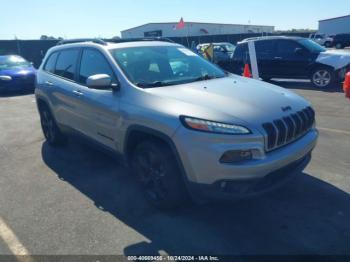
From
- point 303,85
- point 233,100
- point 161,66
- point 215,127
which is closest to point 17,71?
point 303,85

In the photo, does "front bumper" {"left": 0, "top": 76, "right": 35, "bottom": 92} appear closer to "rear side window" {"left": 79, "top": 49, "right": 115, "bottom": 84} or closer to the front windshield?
"rear side window" {"left": 79, "top": 49, "right": 115, "bottom": 84}

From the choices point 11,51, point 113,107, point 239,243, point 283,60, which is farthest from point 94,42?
point 11,51

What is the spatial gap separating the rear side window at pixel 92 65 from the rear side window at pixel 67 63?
265mm

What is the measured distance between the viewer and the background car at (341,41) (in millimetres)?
35844

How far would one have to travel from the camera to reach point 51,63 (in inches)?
239

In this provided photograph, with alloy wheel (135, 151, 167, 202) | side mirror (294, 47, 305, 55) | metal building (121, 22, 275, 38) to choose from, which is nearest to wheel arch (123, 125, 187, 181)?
alloy wheel (135, 151, 167, 202)

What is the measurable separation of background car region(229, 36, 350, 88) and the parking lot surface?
609 cm

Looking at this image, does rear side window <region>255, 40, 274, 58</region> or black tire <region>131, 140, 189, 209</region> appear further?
rear side window <region>255, 40, 274, 58</region>

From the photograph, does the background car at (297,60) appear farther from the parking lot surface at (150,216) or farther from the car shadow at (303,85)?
the parking lot surface at (150,216)

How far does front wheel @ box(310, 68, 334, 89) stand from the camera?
10.9m

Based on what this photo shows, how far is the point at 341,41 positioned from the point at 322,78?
94.5ft

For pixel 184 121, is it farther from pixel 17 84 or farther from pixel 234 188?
pixel 17 84

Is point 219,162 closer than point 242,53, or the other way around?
point 219,162

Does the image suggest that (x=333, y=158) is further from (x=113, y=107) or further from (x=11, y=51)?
(x=11, y=51)
